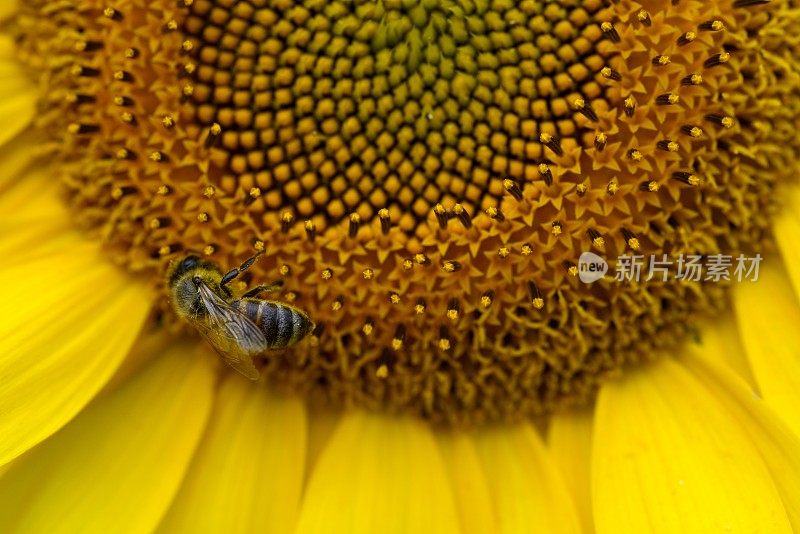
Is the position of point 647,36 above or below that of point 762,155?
above

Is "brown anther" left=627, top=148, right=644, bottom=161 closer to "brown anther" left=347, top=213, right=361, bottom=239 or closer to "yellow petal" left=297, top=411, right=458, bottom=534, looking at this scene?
"brown anther" left=347, top=213, right=361, bottom=239

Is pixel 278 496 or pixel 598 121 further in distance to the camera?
pixel 278 496

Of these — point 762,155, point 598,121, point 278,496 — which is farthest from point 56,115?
point 762,155

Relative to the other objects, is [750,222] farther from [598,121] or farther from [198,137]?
[198,137]

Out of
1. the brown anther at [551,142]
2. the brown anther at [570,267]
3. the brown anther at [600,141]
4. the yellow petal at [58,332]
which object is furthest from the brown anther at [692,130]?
the yellow petal at [58,332]

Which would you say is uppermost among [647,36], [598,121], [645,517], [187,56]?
[647,36]

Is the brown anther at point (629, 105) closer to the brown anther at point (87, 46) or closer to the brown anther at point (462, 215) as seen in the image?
the brown anther at point (462, 215)

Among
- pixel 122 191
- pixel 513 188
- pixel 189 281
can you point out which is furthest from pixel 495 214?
pixel 122 191

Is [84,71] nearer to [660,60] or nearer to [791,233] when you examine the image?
[660,60]
